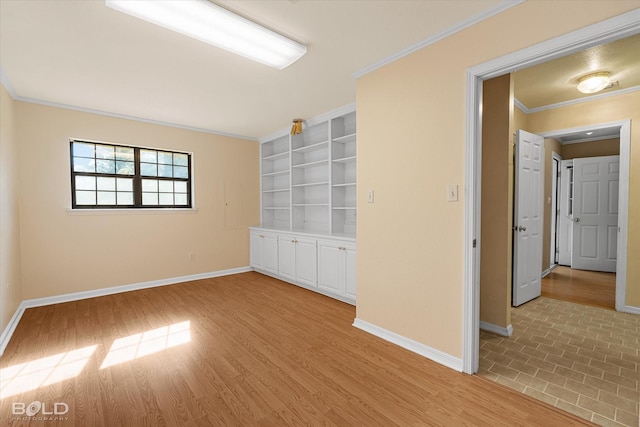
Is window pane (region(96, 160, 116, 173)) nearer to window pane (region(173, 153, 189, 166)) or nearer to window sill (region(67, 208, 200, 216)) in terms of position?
window sill (region(67, 208, 200, 216))

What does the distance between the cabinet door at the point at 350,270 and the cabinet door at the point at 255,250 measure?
7.00 ft

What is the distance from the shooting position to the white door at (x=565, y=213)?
5703 millimetres

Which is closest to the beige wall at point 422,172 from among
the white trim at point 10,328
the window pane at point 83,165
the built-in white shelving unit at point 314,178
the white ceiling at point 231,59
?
the white ceiling at point 231,59

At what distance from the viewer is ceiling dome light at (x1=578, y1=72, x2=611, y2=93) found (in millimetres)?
2982

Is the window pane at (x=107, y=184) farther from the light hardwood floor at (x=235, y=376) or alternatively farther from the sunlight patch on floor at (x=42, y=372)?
the sunlight patch on floor at (x=42, y=372)

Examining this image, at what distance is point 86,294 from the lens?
3965 millimetres

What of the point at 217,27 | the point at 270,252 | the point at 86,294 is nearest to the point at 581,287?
the point at 270,252

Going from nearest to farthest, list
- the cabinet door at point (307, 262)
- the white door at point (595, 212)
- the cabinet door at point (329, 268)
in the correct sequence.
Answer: the cabinet door at point (329, 268)
the cabinet door at point (307, 262)
the white door at point (595, 212)

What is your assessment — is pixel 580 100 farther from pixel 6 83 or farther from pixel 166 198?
pixel 6 83

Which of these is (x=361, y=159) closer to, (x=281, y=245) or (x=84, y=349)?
(x=281, y=245)

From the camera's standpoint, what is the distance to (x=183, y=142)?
4812 millimetres

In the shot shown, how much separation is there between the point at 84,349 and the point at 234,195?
3291 millimetres

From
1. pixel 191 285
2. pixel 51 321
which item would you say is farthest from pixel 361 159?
pixel 51 321

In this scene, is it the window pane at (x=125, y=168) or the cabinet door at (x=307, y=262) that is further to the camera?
the window pane at (x=125, y=168)
